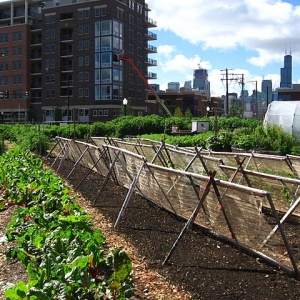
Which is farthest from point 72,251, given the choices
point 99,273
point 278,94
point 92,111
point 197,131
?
point 278,94

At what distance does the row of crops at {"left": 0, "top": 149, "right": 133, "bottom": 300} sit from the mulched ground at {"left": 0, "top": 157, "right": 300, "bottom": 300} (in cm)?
42

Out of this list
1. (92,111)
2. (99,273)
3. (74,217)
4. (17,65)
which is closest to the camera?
(99,273)

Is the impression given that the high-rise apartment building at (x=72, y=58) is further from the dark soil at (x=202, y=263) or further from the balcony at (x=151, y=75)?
the dark soil at (x=202, y=263)

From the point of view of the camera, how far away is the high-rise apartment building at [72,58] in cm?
7950

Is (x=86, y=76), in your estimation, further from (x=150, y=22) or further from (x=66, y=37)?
(x=150, y=22)

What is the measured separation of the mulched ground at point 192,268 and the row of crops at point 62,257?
42 cm

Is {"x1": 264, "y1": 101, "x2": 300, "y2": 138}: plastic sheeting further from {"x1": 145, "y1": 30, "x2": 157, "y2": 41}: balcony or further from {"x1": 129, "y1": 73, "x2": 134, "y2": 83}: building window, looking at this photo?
{"x1": 145, "y1": 30, "x2": 157, "y2": 41}: balcony

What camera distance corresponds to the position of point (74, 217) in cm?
617

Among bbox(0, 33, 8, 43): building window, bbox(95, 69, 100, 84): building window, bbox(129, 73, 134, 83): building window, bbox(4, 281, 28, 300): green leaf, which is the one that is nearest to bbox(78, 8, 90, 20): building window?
bbox(95, 69, 100, 84): building window

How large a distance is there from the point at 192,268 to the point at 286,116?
21.4 m

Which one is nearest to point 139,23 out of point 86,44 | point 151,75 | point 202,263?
point 151,75

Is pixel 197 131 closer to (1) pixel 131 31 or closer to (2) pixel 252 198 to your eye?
(2) pixel 252 198

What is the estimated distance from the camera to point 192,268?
5.75 meters

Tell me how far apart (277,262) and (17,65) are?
296ft
